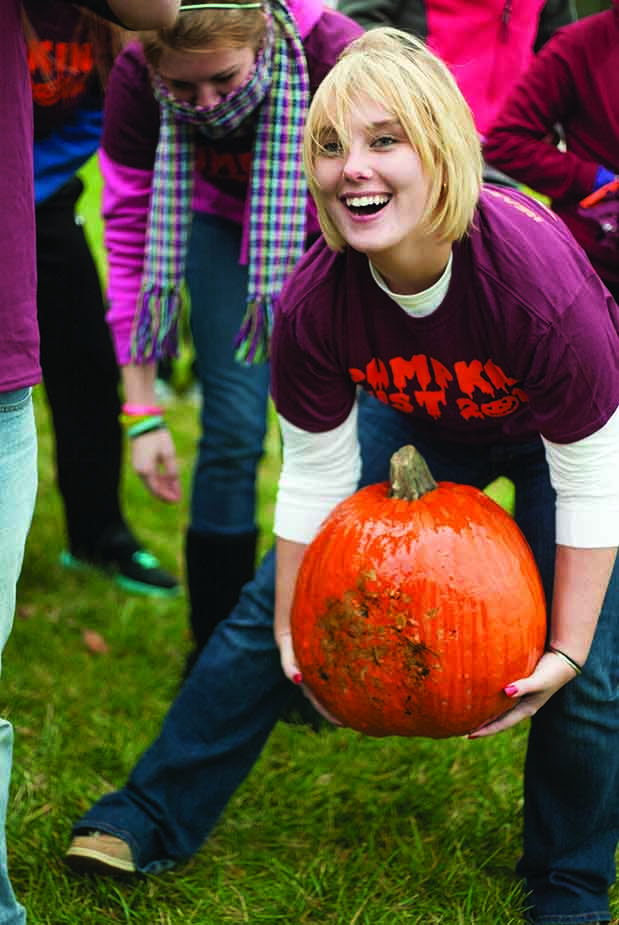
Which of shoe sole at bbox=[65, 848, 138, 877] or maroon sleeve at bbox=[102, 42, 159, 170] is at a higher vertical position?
maroon sleeve at bbox=[102, 42, 159, 170]

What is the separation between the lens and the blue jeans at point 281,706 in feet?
7.87

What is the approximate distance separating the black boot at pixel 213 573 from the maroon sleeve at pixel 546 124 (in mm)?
1257

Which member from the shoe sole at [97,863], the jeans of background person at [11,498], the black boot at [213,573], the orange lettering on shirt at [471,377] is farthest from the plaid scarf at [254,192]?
the shoe sole at [97,863]

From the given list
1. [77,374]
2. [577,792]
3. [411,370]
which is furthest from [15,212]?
[77,374]

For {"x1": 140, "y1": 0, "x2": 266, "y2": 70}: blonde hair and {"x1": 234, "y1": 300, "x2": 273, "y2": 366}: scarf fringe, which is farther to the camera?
{"x1": 234, "y1": 300, "x2": 273, "y2": 366}: scarf fringe

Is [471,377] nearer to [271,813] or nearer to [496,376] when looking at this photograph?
[496,376]

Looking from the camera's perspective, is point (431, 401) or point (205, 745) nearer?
point (431, 401)

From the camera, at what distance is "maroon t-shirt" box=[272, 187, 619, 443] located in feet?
6.97

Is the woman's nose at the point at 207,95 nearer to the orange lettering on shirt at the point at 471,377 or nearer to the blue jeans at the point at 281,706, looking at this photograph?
the blue jeans at the point at 281,706

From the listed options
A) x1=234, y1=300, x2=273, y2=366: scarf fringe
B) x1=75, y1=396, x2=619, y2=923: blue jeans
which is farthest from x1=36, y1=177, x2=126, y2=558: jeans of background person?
x1=75, y1=396, x2=619, y2=923: blue jeans

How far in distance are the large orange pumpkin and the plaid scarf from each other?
2.66 ft

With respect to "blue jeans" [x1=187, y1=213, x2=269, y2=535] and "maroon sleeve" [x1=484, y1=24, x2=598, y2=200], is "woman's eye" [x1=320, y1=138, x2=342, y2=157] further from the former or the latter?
"blue jeans" [x1=187, y1=213, x2=269, y2=535]

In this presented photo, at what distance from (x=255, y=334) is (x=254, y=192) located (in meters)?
0.35

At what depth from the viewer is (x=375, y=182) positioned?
6.89 ft
